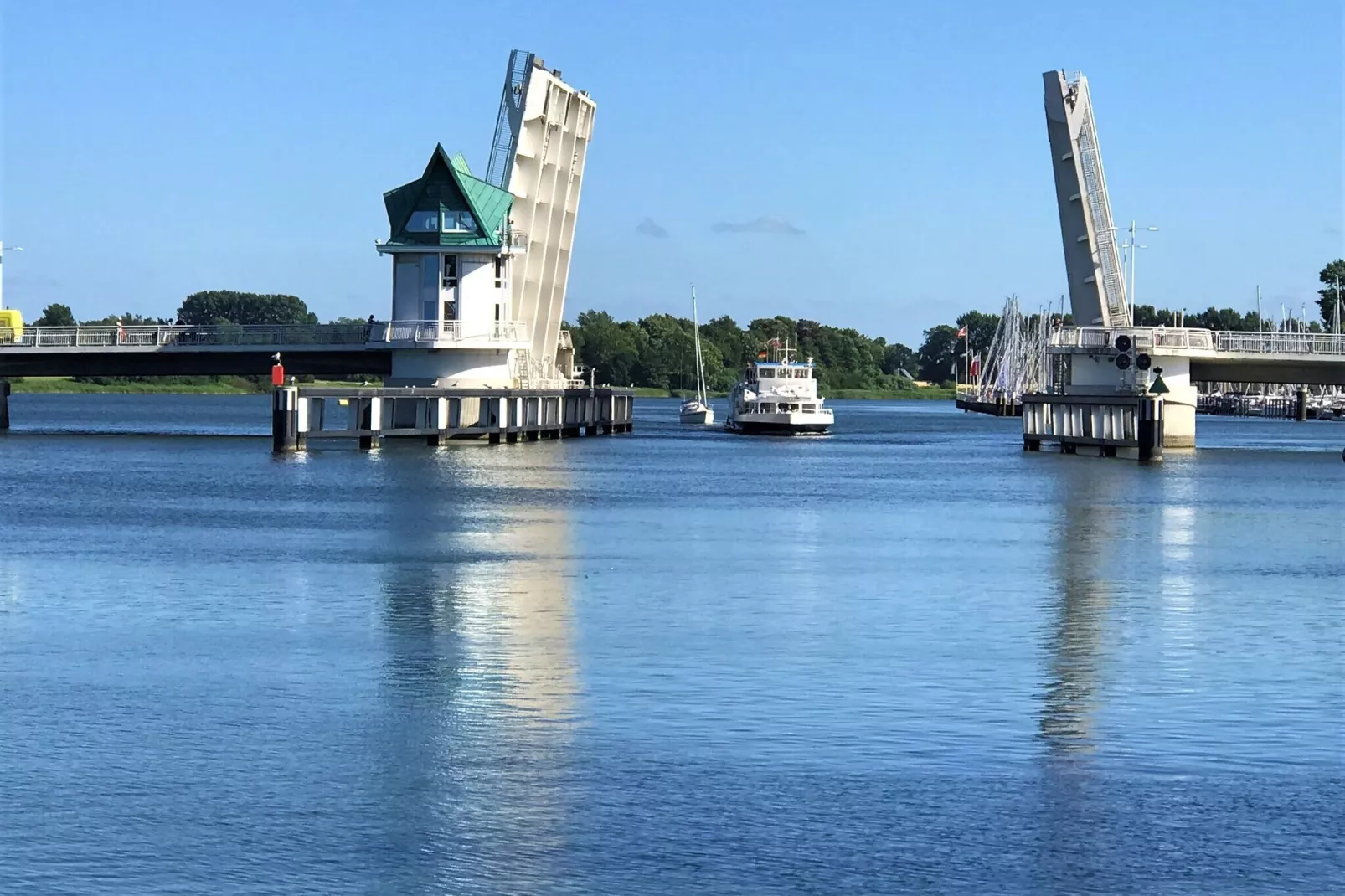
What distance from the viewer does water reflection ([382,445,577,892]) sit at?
1202 centimetres

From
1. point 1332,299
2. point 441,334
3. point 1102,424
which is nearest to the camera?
point 1102,424

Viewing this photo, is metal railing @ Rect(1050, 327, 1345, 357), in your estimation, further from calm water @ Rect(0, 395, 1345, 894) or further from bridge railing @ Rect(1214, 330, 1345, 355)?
calm water @ Rect(0, 395, 1345, 894)

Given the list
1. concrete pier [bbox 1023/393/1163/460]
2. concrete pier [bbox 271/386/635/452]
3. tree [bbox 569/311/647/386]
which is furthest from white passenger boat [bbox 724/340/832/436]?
tree [bbox 569/311/647/386]

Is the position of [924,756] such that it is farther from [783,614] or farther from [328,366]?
[328,366]

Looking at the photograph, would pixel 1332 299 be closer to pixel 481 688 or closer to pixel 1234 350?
pixel 1234 350

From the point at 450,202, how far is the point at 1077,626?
48326mm

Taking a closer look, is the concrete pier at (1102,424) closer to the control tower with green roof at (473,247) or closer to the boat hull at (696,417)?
the control tower with green roof at (473,247)

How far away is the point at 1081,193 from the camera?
2442 inches

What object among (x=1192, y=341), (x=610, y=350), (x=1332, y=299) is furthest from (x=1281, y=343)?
(x=610, y=350)

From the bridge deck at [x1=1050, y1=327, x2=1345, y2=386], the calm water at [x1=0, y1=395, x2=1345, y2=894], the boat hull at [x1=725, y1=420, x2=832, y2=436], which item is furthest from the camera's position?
the boat hull at [x1=725, y1=420, x2=832, y2=436]

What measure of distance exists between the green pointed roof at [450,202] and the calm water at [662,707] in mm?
31119

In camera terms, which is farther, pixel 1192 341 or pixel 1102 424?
pixel 1102 424

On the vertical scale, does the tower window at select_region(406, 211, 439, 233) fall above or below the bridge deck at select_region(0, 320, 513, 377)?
above

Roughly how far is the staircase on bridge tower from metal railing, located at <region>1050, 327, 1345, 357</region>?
842mm
